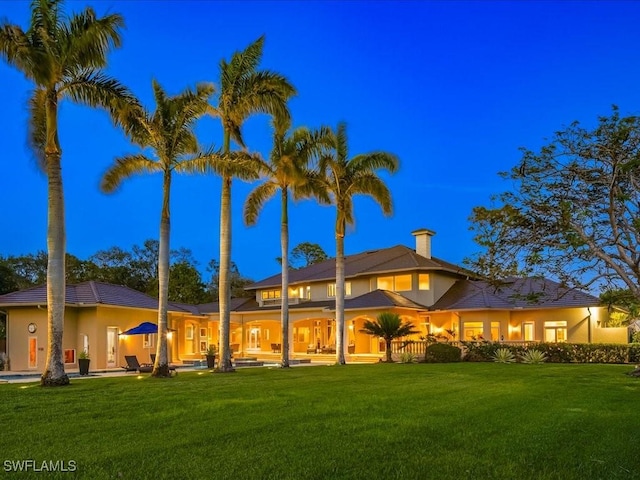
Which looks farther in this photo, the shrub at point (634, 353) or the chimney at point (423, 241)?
the chimney at point (423, 241)

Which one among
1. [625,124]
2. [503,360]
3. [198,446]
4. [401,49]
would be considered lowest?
[503,360]

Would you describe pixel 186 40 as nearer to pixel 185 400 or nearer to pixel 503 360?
pixel 503 360

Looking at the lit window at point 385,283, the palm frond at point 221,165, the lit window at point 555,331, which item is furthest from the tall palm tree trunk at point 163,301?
the lit window at point 555,331

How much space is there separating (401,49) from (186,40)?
157 feet

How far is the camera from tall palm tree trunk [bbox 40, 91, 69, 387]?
15.5m

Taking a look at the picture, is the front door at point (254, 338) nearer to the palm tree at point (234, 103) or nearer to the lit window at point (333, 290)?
the lit window at point (333, 290)

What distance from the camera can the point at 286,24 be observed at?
45.1 m

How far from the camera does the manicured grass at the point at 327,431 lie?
650 cm

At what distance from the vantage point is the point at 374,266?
37.5 meters

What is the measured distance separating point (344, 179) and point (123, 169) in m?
10.0

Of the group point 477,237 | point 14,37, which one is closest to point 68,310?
point 14,37

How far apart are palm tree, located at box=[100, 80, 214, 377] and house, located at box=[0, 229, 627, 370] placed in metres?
7.94

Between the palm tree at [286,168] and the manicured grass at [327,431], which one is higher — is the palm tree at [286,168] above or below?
above

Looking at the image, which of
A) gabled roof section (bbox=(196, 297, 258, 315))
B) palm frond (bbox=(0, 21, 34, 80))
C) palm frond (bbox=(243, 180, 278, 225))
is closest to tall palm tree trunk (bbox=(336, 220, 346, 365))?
palm frond (bbox=(243, 180, 278, 225))
